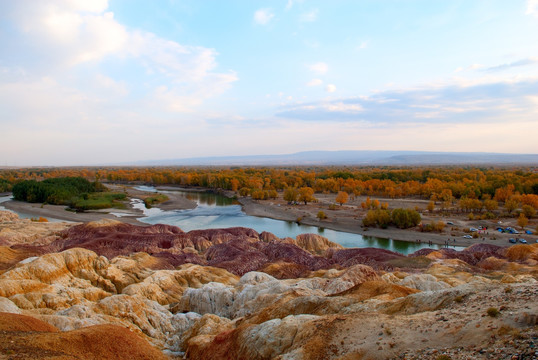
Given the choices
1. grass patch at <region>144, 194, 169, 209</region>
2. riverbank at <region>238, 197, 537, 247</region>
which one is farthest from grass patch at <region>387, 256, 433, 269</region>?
grass patch at <region>144, 194, 169, 209</region>

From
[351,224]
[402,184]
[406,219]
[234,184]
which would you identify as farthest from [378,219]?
[234,184]

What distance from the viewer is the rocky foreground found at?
10.6m

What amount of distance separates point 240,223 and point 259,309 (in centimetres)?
5404

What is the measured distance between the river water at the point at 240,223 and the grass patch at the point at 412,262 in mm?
18318

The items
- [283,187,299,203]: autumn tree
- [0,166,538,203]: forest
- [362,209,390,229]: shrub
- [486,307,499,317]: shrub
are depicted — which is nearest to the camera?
[486,307,499,317]: shrub

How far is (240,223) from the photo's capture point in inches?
2876

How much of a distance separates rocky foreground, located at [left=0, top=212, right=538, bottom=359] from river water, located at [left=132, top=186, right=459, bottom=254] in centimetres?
2027

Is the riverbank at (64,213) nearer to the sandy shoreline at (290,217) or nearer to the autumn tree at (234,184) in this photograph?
the sandy shoreline at (290,217)

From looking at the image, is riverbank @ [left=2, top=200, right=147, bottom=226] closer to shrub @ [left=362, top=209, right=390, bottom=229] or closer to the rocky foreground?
the rocky foreground

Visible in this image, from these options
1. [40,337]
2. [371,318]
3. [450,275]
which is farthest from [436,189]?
[40,337]

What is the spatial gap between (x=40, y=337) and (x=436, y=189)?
10609cm

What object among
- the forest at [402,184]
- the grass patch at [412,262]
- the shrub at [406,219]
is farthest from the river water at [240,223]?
the forest at [402,184]

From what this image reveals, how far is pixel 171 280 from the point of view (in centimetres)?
2606

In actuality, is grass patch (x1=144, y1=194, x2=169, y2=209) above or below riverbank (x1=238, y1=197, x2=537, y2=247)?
above
